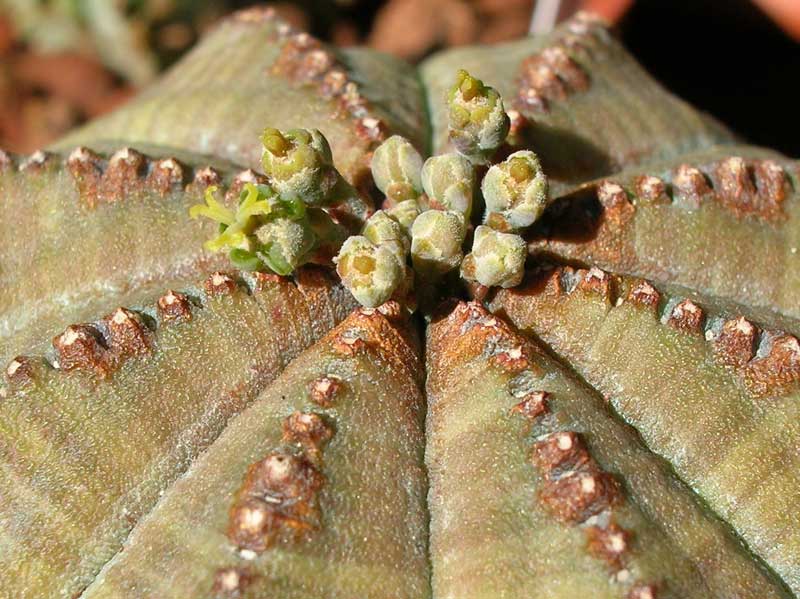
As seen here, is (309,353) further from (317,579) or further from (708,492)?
(708,492)

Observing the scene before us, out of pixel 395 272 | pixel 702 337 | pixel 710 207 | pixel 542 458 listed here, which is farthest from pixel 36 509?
pixel 710 207

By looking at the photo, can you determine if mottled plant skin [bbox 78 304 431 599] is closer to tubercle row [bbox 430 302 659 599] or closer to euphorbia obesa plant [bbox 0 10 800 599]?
euphorbia obesa plant [bbox 0 10 800 599]

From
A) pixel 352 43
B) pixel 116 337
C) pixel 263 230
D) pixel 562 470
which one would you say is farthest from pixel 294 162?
pixel 352 43

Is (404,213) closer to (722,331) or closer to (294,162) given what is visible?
(294,162)

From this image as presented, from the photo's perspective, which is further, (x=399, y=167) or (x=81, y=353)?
(x=399, y=167)

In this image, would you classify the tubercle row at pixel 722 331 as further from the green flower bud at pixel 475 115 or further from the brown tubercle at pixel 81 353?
the brown tubercle at pixel 81 353

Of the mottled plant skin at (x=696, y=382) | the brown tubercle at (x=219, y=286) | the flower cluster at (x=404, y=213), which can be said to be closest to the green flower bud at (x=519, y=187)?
the flower cluster at (x=404, y=213)
